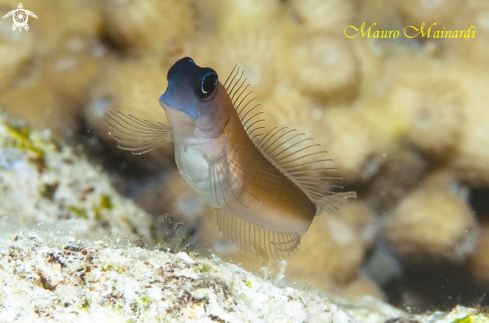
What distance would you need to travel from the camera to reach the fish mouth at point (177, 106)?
1886 millimetres

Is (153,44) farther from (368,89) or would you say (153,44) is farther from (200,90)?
(368,89)

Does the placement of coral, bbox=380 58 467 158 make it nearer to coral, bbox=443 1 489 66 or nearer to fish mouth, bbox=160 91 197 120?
coral, bbox=443 1 489 66

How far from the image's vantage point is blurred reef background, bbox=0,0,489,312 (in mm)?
3219

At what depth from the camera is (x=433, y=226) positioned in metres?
3.52

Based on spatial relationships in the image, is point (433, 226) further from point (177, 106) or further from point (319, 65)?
point (177, 106)

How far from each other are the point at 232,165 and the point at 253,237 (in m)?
0.68

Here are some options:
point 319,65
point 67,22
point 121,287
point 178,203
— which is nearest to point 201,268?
point 121,287

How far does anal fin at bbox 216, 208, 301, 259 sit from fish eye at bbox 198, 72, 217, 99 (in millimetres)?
976

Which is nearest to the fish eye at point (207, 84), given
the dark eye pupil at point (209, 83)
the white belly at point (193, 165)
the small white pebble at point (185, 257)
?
the dark eye pupil at point (209, 83)

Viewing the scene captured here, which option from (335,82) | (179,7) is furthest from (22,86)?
(335,82)

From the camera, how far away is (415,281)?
3930mm

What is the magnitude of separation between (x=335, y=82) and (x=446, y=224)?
1.76 meters

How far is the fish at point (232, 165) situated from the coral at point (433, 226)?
4.22ft

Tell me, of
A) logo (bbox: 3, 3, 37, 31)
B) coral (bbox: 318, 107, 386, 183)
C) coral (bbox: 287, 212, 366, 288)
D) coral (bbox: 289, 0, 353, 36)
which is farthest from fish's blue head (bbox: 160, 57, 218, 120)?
logo (bbox: 3, 3, 37, 31)
